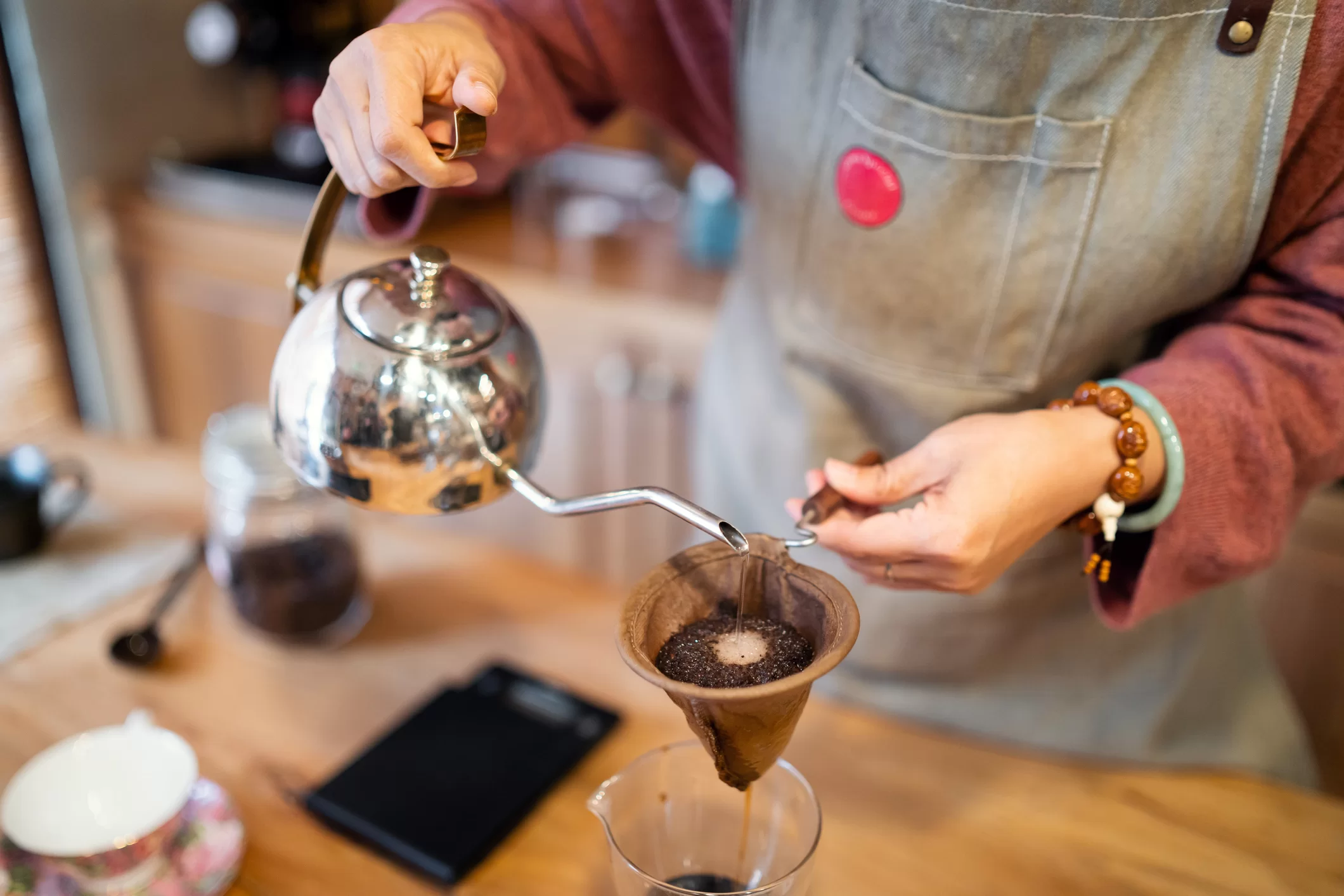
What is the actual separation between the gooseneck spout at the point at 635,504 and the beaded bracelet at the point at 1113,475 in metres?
0.26

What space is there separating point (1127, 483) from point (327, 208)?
56 centimetres

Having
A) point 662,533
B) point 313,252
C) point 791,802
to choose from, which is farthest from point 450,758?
point 662,533

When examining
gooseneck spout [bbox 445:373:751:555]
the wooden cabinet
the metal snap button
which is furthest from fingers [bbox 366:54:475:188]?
the wooden cabinet

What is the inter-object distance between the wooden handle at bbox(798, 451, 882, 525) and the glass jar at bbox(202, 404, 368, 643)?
1.61 ft

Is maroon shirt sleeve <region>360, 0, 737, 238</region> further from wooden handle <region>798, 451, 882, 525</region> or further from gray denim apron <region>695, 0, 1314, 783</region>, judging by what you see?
wooden handle <region>798, 451, 882, 525</region>

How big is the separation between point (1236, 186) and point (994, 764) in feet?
1.62

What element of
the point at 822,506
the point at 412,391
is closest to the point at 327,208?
the point at 412,391

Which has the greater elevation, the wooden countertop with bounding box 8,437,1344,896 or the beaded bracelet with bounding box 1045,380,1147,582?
the beaded bracelet with bounding box 1045,380,1147,582

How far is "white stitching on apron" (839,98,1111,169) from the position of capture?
2.34 feet

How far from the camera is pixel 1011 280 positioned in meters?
0.77

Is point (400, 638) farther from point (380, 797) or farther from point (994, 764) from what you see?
point (994, 764)

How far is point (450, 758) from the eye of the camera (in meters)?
0.85

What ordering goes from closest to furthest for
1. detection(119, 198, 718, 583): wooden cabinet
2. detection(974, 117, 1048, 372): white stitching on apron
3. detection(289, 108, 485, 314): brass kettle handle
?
detection(289, 108, 485, 314): brass kettle handle < detection(974, 117, 1048, 372): white stitching on apron < detection(119, 198, 718, 583): wooden cabinet

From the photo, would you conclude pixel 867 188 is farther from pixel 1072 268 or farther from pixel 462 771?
pixel 462 771
